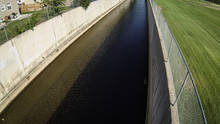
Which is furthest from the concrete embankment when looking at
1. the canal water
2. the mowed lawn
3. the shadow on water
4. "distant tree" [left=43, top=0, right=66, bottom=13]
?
the mowed lawn

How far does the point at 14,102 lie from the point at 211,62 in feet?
49.4

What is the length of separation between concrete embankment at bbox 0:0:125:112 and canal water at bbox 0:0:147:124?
27.9 inches

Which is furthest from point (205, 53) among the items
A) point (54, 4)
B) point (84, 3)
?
point (84, 3)

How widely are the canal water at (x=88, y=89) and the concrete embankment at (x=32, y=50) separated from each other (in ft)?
2.33

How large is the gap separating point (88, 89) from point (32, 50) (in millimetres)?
6497

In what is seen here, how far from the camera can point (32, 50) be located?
14312 mm

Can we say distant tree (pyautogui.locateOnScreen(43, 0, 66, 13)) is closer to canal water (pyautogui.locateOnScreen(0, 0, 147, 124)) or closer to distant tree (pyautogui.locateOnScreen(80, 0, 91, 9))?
canal water (pyautogui.locateOnScreen(0, 0, 147, 124))

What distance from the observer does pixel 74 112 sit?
11195 millimetres

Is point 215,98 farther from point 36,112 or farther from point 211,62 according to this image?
point 36,112

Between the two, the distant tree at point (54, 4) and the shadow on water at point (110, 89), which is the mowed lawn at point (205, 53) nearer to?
the shadow on water at point (110, 89)

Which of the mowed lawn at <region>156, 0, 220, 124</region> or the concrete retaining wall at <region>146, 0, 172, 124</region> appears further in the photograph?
the mowed lawn at <region>156, 0, 220, 124</region>

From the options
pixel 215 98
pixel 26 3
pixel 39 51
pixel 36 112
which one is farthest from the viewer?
pixel 26 3

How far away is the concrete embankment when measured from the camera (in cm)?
1148

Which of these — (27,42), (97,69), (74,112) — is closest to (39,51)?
(27,42)
